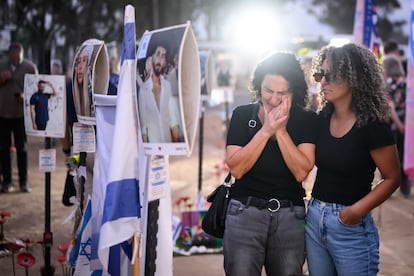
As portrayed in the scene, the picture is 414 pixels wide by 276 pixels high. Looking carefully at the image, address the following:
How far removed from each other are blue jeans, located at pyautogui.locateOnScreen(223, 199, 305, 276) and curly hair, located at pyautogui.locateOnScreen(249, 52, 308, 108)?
0.54 metres

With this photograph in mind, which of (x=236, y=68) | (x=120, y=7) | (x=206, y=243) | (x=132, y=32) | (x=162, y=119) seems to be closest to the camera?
(x=162, y=119)

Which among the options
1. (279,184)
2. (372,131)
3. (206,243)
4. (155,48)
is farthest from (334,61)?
(206,243)

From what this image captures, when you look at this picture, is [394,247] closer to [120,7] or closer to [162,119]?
[162,119]

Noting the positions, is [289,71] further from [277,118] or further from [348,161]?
[348,161]

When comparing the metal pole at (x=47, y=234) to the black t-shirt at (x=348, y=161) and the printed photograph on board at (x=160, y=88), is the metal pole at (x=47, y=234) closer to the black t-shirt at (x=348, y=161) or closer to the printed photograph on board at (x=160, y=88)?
the printed photograph on board at (x=160, y=88)

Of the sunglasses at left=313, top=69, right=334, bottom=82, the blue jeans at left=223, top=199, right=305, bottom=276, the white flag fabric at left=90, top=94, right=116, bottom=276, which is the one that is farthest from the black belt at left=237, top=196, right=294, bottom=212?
the white flag fabric at left=90, top=94, right=116, bottom=276

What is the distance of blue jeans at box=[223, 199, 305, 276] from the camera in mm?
2607

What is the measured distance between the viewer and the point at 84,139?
3.45 metres

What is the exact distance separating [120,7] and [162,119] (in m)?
31.7

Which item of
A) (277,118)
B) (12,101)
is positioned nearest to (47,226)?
(277,118)

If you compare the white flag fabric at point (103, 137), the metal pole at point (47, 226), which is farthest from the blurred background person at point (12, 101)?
the white flag fabric at point (103, 137)

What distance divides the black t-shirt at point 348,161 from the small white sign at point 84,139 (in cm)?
150

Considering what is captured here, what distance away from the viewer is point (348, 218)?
249cm

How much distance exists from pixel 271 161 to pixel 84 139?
1369 millimetres
